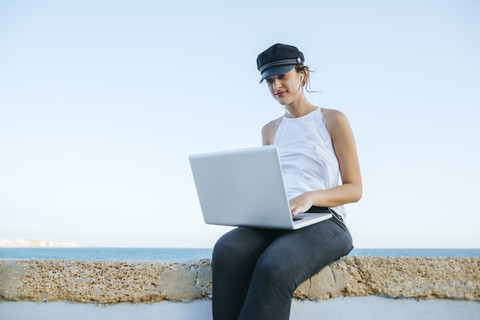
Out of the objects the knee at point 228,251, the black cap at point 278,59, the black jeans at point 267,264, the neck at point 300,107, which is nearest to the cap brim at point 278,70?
the black cap at point 278,59

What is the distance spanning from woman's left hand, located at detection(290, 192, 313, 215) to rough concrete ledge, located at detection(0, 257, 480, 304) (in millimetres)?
305

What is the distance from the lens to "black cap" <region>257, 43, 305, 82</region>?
1891 millimetres

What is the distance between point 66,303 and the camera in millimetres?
1705

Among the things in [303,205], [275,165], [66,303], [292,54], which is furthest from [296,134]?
[66,303]

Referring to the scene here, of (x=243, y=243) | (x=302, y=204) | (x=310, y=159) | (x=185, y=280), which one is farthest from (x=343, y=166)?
(x=185, y=280)

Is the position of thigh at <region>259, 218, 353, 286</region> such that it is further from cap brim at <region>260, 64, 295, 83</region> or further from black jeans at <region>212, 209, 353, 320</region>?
cap brim at <region>260, 64, 295, 83</region>

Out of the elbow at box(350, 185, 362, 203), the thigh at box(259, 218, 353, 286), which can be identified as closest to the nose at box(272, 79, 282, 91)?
the elbow at box(350, 185, 362, 203)

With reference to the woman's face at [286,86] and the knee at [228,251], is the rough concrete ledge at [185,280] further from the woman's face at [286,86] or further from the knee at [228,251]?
the woman's face at [286,86]

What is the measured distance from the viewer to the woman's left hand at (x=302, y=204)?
1.42m

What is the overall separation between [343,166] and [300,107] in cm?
43

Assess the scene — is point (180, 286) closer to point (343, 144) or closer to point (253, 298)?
point (253, 298)

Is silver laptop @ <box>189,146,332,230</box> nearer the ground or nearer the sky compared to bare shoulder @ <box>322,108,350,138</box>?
nearer the ground

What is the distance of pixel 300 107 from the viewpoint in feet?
6.57

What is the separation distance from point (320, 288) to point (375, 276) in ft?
0.76
